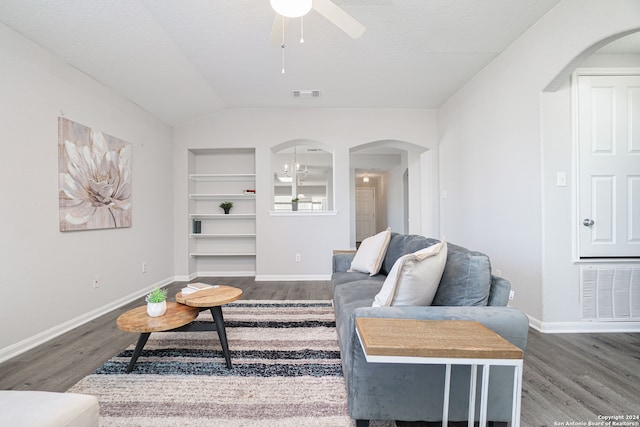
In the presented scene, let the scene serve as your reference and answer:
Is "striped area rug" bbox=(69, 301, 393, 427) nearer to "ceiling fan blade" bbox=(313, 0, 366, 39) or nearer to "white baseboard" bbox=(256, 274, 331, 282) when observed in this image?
"white baseboard" bbox=(256, 274, 331, 282)

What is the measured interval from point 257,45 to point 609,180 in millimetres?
3433

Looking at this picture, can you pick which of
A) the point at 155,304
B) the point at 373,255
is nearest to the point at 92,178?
the point at 155,304

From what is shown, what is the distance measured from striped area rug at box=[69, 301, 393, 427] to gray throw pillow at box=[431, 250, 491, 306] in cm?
81

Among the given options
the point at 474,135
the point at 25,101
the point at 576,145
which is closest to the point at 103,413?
the point at 25,101

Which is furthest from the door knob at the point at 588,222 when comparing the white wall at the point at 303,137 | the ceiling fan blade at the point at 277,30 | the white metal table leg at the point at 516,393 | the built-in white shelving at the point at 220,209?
the built-in white shelving at the point at 220,209

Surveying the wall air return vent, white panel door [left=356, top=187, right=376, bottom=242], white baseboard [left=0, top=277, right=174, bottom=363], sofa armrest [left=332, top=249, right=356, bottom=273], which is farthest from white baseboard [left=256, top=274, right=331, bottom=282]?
white panel door [left=356, top=187, right=376, bottom=242]

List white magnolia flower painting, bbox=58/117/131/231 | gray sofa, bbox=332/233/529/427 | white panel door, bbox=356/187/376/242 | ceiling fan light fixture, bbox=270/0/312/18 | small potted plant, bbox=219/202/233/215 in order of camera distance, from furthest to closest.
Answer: white panel door, bbox=356/187/376/242 → small potted plant, bbox=219/202/233/215 → white magnolia flower painting, bbox=58/117/131/231 → ceiling fan light fixture, bbox=270/0/312/18 → gray sofa, bbox=332/233/529/427

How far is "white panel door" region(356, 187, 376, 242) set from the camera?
10547mm

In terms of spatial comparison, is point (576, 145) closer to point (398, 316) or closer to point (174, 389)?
point (398, 316)

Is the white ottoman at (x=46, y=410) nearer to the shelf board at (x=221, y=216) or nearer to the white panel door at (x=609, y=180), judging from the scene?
the white panel door at (x=609, y=180)

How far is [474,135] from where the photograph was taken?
131 inches

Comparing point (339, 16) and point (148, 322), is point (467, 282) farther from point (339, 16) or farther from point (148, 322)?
point (148, 322)

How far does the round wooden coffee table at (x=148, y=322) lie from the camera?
5.38ft

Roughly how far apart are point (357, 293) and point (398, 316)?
80 centimetres
